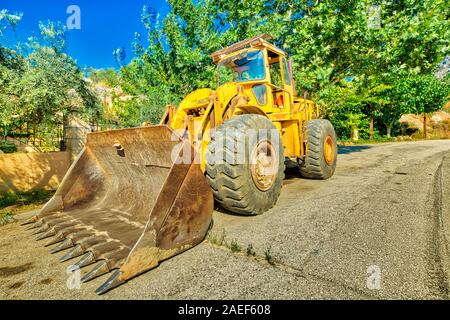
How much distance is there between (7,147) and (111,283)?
654 centimetres

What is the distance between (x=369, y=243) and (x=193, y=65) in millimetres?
9195

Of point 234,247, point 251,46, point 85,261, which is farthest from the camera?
point 251,46

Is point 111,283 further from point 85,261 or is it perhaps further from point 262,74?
point 262,74

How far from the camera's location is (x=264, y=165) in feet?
12.5

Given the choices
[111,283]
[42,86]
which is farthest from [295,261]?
[42,86]

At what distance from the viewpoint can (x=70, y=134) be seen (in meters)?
7.17

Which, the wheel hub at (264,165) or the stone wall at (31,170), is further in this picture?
the stone wall at (31,170)

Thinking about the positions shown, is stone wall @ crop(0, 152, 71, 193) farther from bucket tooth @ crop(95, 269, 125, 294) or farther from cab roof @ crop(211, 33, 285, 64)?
bucket tooth @ crop(95, 269, 125, 294)

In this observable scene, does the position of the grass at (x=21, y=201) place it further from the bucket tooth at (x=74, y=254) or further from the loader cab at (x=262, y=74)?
the loader cab at (x=262, y=74)

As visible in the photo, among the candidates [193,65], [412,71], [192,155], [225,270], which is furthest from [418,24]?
[225,270]

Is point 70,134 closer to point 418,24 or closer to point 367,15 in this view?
point 367,15

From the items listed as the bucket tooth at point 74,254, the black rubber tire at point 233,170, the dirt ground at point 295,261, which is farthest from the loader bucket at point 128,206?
the black rubber tire at point 233,170

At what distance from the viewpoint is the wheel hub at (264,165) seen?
3.56 meters

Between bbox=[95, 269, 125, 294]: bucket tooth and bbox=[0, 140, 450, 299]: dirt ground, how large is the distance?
5 cm
